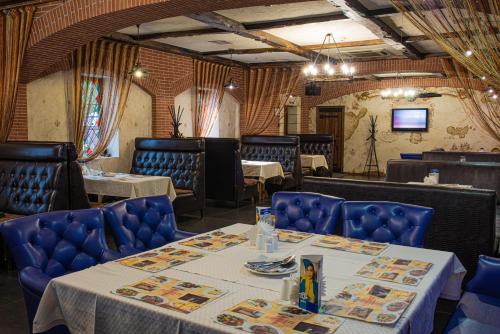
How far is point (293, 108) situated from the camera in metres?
13.9

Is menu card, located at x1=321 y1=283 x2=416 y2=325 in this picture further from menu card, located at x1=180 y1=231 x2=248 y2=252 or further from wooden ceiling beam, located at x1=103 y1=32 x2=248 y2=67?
wooden ceiling beam, located at x1=103 y1=32 x2=248 y2=67

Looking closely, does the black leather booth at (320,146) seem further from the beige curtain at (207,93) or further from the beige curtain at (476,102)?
the beige curtain at (476,102)

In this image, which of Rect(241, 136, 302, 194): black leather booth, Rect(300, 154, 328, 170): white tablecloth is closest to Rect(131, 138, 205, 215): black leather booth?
Rect(241, 136, 302, 194): black leather booth

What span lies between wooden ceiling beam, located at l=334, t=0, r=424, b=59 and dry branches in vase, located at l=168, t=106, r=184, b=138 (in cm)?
404

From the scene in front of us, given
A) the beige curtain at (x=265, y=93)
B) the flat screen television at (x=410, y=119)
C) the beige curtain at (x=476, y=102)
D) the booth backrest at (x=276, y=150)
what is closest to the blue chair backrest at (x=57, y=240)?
the booth backrest at (x=276, y=150)

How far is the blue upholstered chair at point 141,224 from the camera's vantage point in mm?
3133

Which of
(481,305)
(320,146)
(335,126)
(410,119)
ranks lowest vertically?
(481,305)

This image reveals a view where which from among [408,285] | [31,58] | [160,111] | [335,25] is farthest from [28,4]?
[408,285]

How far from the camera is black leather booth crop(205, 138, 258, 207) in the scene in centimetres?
791

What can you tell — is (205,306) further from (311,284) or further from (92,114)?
(92,114)

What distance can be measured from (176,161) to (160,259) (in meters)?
4.94

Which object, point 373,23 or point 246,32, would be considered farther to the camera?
point 246,32

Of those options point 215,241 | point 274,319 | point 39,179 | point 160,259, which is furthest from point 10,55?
point 274,319

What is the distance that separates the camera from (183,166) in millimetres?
7285
